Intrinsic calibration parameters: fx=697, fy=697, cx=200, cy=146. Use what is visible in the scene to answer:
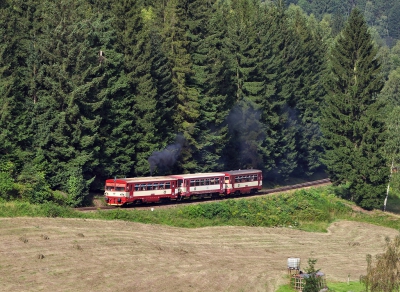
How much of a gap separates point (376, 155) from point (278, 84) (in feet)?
75.6

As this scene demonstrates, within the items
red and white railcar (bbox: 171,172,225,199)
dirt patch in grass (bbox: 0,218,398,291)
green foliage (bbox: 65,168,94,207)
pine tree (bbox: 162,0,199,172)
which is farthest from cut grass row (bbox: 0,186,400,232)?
pine tree (bbox: 162,0,199,172)

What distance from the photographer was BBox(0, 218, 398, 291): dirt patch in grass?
4188cm

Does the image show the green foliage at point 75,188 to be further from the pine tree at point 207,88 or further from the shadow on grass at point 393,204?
the shadow on grass at point 393,204

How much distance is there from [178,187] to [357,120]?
27257 millimetres

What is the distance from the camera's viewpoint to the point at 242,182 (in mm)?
78750

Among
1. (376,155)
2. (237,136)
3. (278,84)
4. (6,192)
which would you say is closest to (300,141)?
(278,84)

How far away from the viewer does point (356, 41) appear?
280 ft

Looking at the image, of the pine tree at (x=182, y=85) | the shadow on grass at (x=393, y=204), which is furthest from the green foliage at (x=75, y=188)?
the shadow on grass at (x=393, y=204)

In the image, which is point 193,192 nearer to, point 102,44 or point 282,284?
point 102,44

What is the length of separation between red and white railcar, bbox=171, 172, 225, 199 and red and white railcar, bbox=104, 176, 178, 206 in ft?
5.59

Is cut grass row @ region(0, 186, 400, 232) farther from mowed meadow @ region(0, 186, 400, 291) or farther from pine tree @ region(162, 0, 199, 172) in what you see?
pine tree @ region(162, 0, 199, 172)

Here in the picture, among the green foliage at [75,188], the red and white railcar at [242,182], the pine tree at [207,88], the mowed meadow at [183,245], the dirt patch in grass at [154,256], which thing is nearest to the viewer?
the dirt patch in grass at [154,256]

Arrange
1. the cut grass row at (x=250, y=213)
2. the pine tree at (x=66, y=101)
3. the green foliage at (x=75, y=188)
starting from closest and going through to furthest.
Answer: the cut grass row at (x=250, y=213)
the green foliage at (x=75, y=188)
the pine tree at (x=66, y=101)

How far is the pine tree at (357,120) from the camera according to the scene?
267ft
